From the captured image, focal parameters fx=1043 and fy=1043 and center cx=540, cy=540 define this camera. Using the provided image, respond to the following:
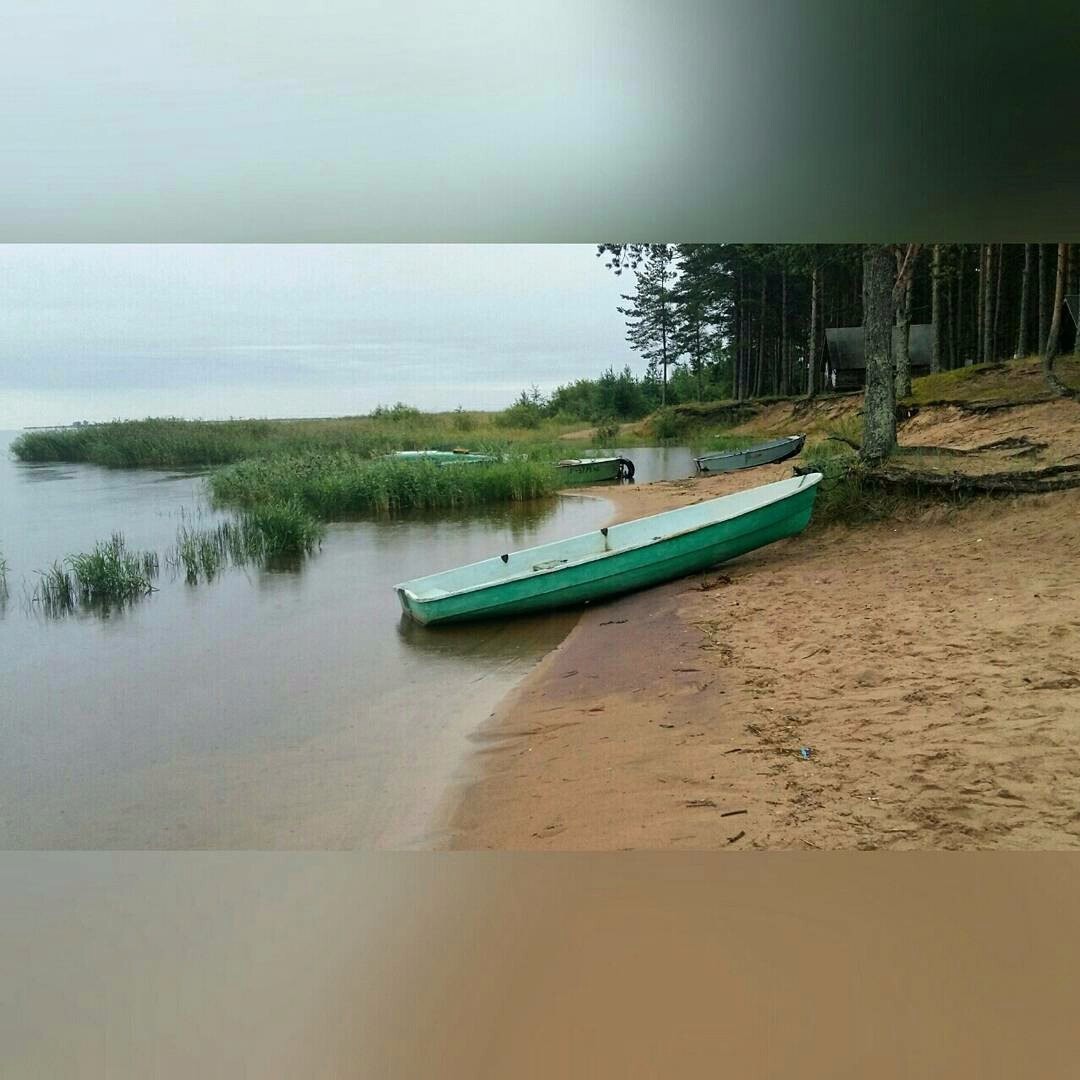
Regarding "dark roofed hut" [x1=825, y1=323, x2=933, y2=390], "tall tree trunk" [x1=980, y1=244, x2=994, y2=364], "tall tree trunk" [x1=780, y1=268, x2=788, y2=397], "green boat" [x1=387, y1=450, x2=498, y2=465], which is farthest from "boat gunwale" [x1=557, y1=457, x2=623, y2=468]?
"tall tree trunk" [x1=980, y1=244, x2=994, y2=364]

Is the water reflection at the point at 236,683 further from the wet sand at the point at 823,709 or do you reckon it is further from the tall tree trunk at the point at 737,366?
the tall tree trunk at the point at 737,366

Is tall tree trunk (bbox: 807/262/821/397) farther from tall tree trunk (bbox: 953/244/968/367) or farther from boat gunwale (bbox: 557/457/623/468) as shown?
boat gunwale (bbox: 557/457/623/468)

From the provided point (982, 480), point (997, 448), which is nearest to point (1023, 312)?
point (997, 448)

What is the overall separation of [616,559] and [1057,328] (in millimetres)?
1423

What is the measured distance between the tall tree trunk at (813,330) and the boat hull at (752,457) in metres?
0.17

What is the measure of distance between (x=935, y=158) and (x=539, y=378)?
3.88 feet

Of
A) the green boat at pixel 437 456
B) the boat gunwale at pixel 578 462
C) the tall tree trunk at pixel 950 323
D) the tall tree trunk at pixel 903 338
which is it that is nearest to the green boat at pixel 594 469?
the boat gunwale at pixel 578 462

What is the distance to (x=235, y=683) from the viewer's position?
2811mm

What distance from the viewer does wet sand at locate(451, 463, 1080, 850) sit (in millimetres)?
2604

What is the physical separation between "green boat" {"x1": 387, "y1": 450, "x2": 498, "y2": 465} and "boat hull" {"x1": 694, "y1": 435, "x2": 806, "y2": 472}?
66cm

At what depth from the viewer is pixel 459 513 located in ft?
9.93

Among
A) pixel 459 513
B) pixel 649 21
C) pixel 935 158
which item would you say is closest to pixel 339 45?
pixel 649 21

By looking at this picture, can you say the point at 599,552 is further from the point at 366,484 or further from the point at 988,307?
the point at 988,307

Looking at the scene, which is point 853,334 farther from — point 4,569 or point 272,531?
point 4,569
